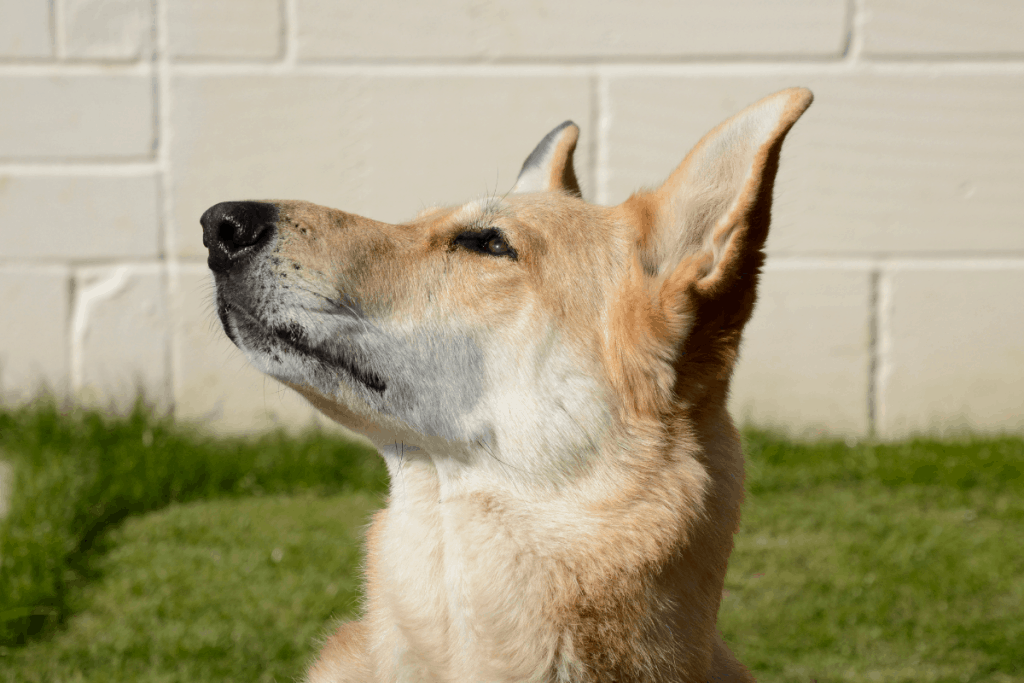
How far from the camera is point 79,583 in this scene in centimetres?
387

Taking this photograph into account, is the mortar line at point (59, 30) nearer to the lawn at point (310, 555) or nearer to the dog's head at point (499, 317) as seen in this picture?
the lawn at point (310, 555)

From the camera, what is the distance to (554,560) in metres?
2.04

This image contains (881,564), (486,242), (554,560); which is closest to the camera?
(554,560)

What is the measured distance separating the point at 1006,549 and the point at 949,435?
4.64ft

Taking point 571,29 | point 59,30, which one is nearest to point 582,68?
point 571,29

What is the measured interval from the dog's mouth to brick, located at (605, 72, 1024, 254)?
12.3ft

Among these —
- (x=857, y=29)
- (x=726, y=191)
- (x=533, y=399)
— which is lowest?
(x=533, y=399)

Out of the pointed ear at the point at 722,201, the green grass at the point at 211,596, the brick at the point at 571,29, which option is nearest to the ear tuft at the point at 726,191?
the pointed ear at the point at 722,201

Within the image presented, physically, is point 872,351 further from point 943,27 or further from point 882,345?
point 943,27

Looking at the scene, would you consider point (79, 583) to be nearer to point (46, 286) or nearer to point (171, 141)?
point (46, 286)

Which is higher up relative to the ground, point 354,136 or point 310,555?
point 354,136

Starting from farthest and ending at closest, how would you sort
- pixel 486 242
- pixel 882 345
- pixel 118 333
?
1. pixel 882 345
2. pixel 118 333
3. pixel 486 242

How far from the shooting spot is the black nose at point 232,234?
2.08 metres

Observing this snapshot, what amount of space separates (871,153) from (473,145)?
8.81 feet
